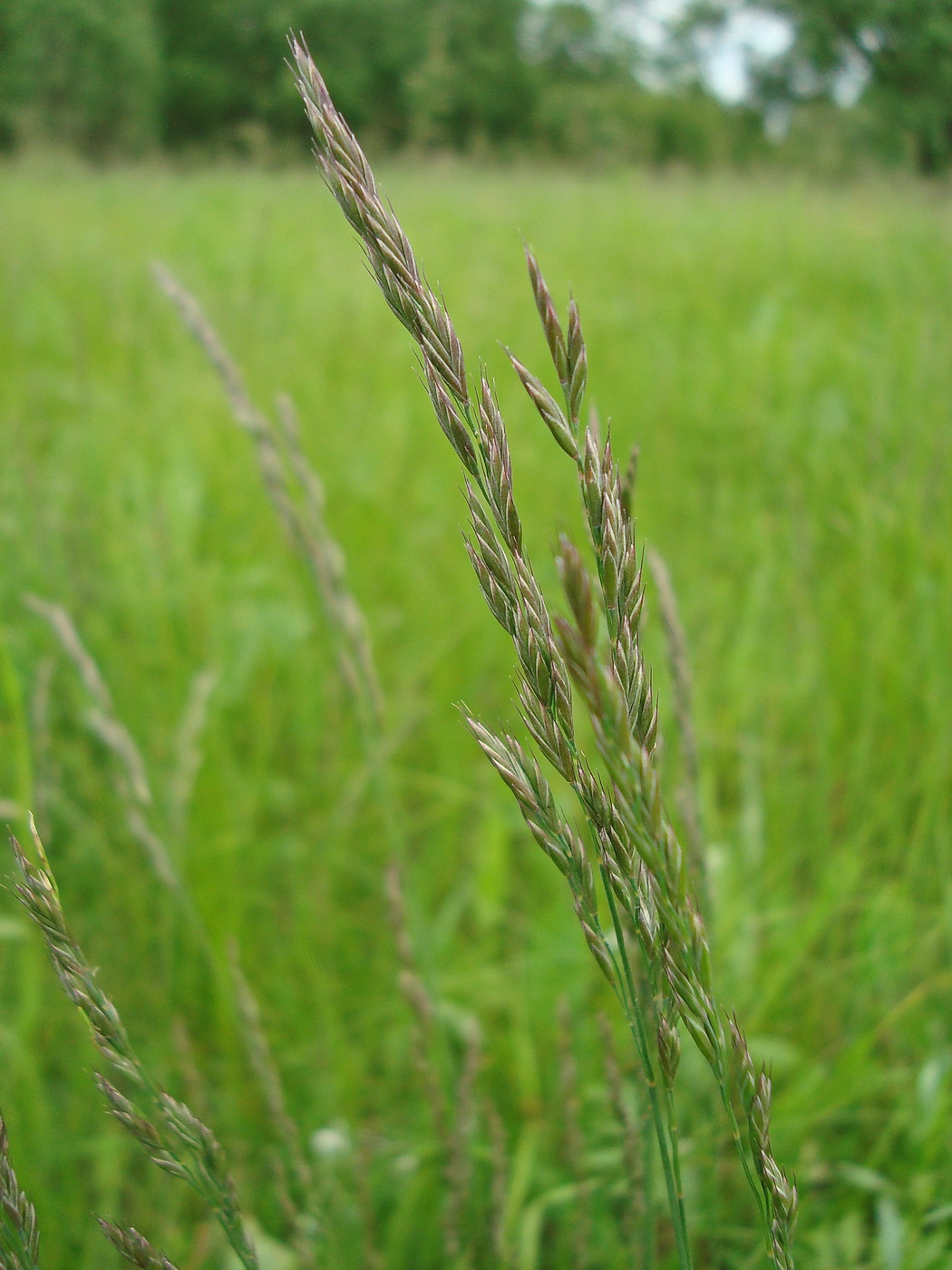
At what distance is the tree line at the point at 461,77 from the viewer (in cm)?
193

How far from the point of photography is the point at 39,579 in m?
1.97

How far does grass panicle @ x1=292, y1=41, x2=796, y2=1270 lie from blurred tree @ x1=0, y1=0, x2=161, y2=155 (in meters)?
6.54

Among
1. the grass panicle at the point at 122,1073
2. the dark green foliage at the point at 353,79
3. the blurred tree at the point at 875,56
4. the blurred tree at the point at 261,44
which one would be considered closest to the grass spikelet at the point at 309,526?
the grass panicle at the point at 122,1073

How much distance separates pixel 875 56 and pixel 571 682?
6.15ft

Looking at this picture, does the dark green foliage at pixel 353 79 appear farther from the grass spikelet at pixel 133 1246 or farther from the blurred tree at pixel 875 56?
the grass spikelet at pixel 133 1246

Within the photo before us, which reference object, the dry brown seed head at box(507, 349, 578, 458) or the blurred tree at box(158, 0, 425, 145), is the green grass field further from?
the blurred tree at box(158, 0, 425, 145)

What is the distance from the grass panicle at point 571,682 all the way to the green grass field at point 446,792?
52 mm

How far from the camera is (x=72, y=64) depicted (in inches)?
260

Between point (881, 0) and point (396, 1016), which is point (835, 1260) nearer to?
point (396, 1016)

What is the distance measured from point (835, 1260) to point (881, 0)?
1872mm

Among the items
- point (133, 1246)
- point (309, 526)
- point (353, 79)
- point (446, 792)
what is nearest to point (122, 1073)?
point (133, 1246)

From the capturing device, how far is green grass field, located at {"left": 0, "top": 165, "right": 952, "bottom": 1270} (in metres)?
1.10

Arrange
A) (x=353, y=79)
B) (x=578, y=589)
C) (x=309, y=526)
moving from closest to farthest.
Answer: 1. (x=578, y=589)
2. (x=309, y=526)
3. (x=353, y=79)

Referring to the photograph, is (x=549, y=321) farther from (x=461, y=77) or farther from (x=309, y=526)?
(x=461, y=77)
